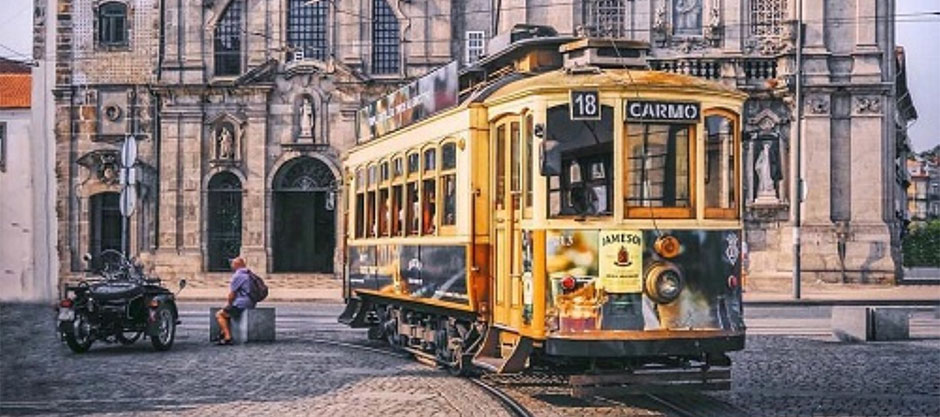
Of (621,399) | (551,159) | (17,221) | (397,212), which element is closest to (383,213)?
(397,212)

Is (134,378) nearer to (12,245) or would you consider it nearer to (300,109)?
(12,245)

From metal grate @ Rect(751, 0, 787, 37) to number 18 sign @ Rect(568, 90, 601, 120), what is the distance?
106 feet

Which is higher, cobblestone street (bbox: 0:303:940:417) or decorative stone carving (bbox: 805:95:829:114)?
decorative stone carving (bbox: 805:95:829:114)

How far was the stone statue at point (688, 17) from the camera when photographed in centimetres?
4462

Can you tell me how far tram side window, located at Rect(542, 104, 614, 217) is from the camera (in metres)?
13.3

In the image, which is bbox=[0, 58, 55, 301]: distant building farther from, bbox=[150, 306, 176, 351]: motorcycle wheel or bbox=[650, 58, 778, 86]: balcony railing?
bbox=[650, 58, 778, 86]: balcony railing

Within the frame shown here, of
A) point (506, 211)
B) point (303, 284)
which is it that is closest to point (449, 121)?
point (506, 211)

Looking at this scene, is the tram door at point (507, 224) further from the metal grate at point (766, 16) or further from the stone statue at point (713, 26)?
the metal grate at point (766, 16)

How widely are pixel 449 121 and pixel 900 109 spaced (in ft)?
158

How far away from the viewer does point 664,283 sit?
13.0 meters

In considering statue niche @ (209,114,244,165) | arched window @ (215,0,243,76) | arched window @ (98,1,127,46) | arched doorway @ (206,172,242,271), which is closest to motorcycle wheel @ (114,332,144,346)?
arched doorway @ (206,172,242,271)

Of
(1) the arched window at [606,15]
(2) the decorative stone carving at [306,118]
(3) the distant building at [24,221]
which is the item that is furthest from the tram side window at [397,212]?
(2) the decorative stone carving at [306,118]

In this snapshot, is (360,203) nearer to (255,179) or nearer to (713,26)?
(713,26)

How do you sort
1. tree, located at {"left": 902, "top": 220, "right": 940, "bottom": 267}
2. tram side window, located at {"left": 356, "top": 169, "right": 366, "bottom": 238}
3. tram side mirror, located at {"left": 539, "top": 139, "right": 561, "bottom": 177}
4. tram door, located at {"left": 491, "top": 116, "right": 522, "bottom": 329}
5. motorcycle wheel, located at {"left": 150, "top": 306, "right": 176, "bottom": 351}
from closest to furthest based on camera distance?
tram side mirror, located at {"left": 539, "top": 139, "right": 561, "bottom": 177} < tram door, located at {"left": 491, "top": 116, "right": 522, "bottom": 329} < motorcycle wheel, located at {"left": 150, "top": 306, "right": 176, "bottom": 351} < tram side window, located at {"left": 356, "top": 169, "right": 366, "bottom": 238} < tree, located at {"left": 902, "top": 220, "right": 940, "bottom": 267}
